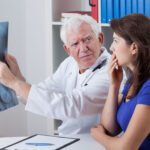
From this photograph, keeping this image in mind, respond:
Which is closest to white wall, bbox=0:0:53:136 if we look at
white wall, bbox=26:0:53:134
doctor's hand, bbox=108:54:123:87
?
white wall, bbox=26:0:53:134

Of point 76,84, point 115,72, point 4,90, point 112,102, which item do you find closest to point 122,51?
point 115,72

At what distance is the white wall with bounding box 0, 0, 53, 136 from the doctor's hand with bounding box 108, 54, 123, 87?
1.43 m

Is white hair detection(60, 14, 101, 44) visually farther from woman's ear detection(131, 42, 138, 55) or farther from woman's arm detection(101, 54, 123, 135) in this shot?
woman's ear detection(131, 42, 138, 55)

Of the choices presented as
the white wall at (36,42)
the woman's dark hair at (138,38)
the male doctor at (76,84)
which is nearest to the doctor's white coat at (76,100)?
the male doctor at (76,84)

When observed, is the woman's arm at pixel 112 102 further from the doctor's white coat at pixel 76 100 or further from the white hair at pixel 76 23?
the white hair at pixel 76 23

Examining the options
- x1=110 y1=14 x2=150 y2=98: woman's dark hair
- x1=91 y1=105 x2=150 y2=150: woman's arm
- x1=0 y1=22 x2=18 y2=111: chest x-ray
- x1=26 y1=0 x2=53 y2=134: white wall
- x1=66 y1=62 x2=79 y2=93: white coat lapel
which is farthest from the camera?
x1=26 y1=0 x2=53 y2=134: white wall

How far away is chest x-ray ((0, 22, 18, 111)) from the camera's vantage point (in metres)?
1.84

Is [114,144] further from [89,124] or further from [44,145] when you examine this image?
[89,124]

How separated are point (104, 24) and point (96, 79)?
925 millimetres

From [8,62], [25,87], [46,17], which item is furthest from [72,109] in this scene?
[46,17]

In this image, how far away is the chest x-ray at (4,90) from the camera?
1839 millimetres

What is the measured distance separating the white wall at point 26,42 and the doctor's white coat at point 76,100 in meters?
1.08

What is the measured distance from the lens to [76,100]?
5.82 ft

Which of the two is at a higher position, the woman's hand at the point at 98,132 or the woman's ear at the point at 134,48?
the woman's ear at the point at 134,48
